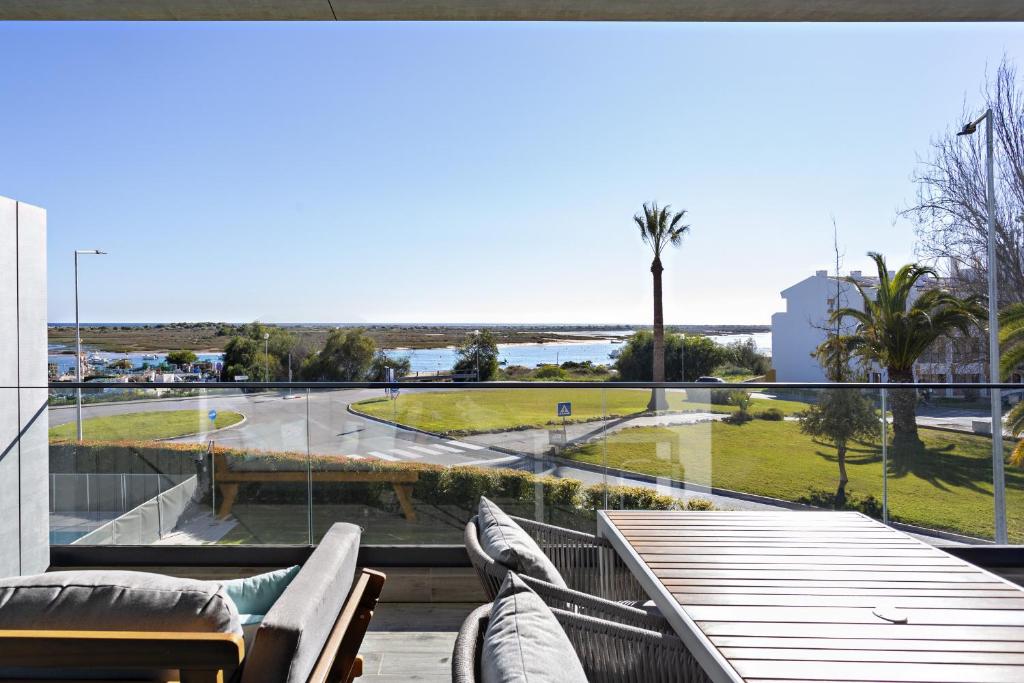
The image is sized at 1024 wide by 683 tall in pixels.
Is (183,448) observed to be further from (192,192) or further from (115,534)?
(192,192)

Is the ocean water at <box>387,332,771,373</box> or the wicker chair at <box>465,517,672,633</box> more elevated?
the ocean water at <box>387,332,771,373</box>

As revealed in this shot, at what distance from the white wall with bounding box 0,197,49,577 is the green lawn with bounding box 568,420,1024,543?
322 cm

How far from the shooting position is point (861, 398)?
3.73 metres

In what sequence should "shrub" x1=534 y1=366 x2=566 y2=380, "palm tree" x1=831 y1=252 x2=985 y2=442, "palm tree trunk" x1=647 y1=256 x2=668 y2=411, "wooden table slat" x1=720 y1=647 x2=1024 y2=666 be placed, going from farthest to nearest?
1. "shrub" x1=534 y1=366 x2=566 y2=380
2. "palm tree trunk" x1=647 y1=256 x2=668 y2=411
3. "palm tree" x1=831 y1=252 x2=985 y2=442
4. "wooden table slat" x1=720 y1=647 x2=1024 y2=666

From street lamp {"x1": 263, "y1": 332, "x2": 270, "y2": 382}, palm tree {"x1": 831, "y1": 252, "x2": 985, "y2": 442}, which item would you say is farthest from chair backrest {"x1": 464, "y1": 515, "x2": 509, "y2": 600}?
street lamp {"x1": 263, "y1": 332, "x2": 270, "y2": 382}

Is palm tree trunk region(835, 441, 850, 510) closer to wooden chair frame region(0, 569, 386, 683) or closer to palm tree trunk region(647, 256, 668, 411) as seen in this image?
wooden chair frame region(0, 569, 386, 683)

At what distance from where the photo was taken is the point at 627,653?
158 centimetres

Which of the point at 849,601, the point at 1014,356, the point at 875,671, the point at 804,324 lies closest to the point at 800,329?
the point at 804,324

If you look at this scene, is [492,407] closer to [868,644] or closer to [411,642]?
[411,642]

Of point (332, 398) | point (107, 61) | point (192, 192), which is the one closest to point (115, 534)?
point (332, 398)

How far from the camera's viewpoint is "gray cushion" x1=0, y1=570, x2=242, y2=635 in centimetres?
129

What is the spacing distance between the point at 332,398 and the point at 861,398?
3185mm

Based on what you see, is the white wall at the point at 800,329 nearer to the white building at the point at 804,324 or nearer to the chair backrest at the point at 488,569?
the white building at the point at 804,324

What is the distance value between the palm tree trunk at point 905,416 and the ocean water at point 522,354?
3168 cm
